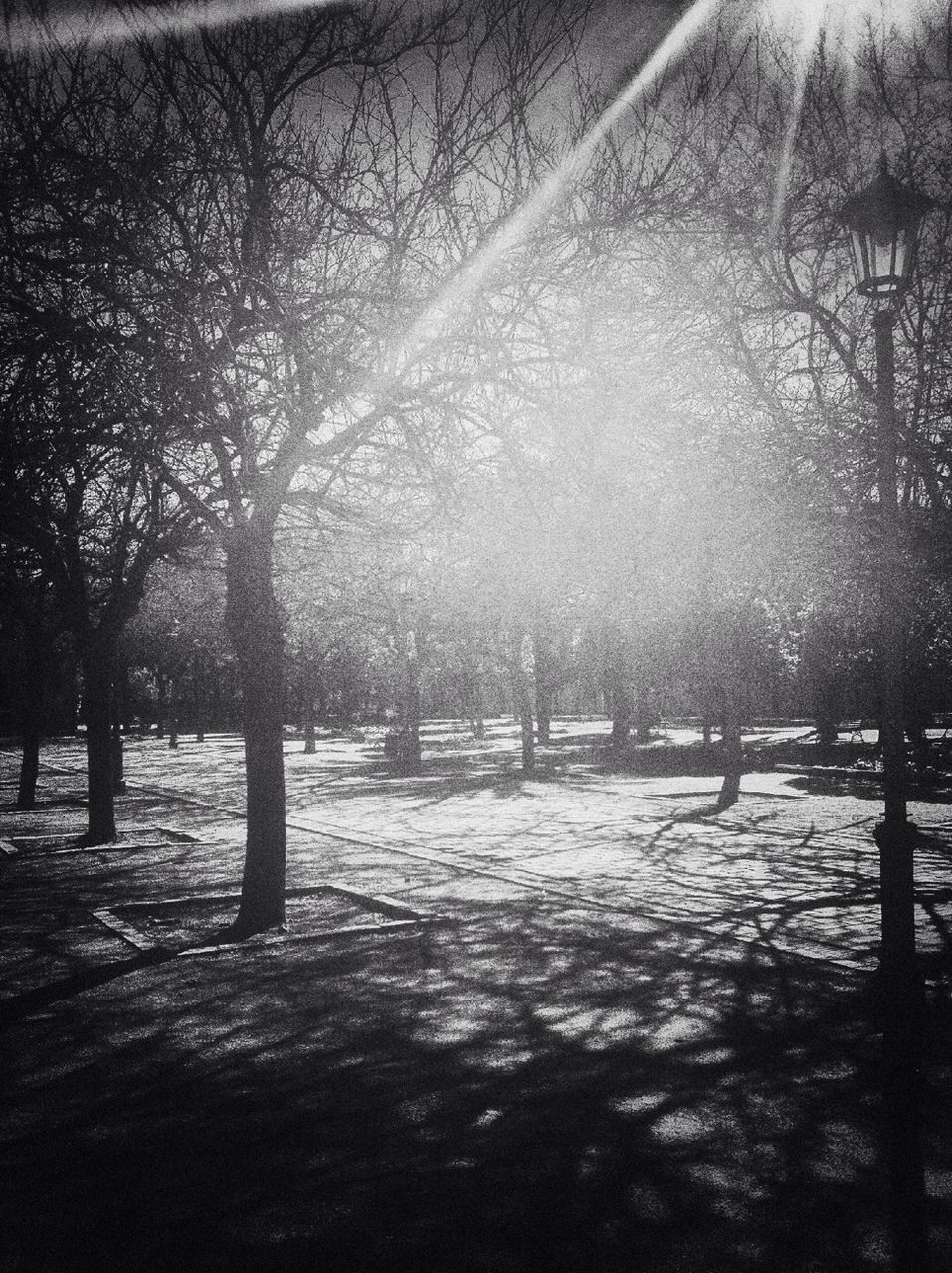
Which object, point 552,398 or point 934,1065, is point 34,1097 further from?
point 552,398

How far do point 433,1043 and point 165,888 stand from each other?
6.43 metres

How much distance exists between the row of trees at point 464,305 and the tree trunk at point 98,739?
18.1 feet

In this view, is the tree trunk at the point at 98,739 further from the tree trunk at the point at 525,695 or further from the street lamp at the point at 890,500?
the tree trunk at the point at 525,695

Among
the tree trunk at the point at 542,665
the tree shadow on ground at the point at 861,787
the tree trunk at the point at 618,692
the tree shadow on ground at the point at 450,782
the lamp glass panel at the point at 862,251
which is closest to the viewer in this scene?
the lamp glass panel at the point at 862,251

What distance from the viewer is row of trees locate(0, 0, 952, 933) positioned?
7.11 m

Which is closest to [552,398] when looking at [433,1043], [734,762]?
[433,1043]

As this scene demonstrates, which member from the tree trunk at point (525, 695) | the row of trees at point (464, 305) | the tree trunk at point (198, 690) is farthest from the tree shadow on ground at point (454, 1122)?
Result: the tree trunk at point (198, 690)

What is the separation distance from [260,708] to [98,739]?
6.64m

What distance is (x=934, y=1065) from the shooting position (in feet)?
18.4

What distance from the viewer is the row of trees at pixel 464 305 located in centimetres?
711

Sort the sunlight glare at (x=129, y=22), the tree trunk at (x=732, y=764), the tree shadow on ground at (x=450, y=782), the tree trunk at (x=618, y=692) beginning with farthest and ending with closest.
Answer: the tree trunk at (x=618, y=692) → the tree shadow on ground at (x=450, y=782) → the tree trunk at (x=732, y=764) → the sunlight glare at (x=129, y=22)

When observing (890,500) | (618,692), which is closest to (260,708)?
(890,500)

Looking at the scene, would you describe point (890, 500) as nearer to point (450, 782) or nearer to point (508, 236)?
point (508, 236)

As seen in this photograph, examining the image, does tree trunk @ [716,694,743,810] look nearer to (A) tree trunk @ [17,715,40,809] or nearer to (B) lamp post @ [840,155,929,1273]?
(B) lamp post @ [840,155,929,1273]
